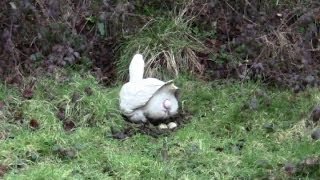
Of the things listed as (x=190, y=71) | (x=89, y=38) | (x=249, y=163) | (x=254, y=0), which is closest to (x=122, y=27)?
(x=89, y=38)

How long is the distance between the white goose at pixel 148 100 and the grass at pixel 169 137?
131mm

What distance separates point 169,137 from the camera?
206 inches

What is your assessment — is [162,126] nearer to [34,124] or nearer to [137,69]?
[137,69]

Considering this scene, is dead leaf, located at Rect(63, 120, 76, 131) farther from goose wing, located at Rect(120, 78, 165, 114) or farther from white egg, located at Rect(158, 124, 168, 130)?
white egg, located at Rect(158, 124, 168, 130)

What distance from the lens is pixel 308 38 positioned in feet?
20.6

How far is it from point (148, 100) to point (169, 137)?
0.38 metres

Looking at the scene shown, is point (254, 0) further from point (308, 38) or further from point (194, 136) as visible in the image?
point (194, 136)

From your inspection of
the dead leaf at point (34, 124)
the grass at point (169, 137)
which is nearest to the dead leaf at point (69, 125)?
the grass at point (169, 137)

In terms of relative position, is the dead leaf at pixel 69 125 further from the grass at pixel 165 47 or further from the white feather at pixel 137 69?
the grass at pixel 165 47

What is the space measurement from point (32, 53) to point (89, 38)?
62 cm

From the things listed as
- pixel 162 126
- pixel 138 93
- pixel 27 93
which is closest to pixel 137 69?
pixel 138 93

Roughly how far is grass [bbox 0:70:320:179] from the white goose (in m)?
0.13

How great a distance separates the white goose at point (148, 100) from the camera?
5426 mm


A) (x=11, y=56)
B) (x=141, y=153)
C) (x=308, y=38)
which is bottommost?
(x=141, y=153)
